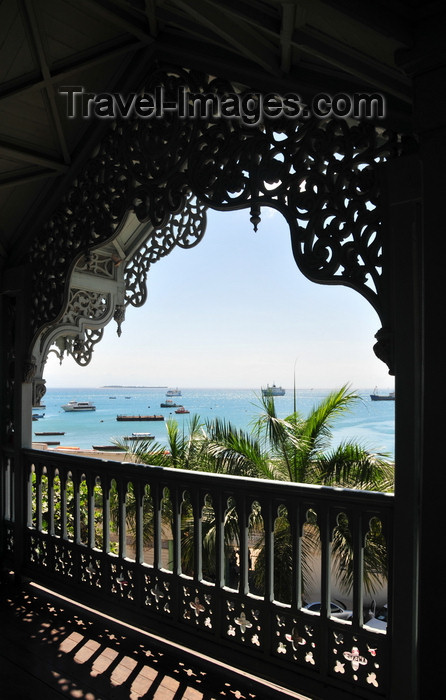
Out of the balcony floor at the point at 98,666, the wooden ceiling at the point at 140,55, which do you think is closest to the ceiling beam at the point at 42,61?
the wooden ceiling at the point at 140,55

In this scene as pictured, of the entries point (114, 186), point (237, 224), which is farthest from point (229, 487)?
point (237, 224)

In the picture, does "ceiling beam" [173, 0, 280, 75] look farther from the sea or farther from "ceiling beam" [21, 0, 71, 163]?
the sea

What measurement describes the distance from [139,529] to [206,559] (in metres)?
5.17

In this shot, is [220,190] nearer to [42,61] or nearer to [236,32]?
[236,32]

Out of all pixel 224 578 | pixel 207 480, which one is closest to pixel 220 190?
pixel 207 480

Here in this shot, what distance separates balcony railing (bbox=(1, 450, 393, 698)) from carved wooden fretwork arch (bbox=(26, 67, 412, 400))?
0.83 m

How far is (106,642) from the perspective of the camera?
284 centimetres

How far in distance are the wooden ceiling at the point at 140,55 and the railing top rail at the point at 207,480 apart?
4.91ft

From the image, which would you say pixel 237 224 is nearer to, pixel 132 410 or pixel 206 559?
pixel 132 410

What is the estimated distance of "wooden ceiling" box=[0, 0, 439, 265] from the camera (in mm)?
1415

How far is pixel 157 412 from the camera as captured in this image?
49469 millimetres

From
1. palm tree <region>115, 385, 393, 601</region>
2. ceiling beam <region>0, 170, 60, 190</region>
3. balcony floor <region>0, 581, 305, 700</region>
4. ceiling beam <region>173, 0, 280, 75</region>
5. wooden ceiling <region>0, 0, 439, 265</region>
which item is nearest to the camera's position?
wooden ceiling <region>0, 0, 439, 265</region>

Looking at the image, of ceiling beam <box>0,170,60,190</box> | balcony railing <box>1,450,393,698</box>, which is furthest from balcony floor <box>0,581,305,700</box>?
ceiling beam <box>0,170,60,190</box>

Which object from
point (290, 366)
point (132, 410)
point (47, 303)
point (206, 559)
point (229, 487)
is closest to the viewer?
point (229, 487)
